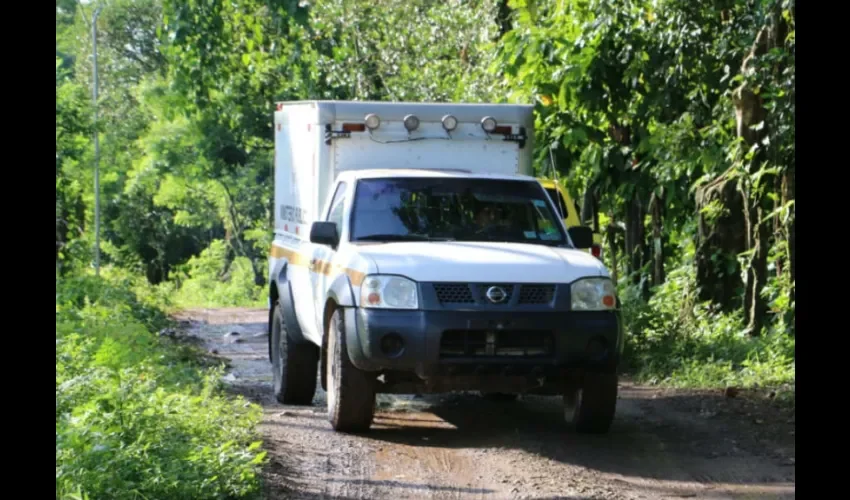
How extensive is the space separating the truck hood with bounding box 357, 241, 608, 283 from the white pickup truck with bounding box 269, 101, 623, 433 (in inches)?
0.5

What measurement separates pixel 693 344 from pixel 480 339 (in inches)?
255

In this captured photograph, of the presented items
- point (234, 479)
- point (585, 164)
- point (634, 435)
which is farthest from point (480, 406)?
point (585, 164)

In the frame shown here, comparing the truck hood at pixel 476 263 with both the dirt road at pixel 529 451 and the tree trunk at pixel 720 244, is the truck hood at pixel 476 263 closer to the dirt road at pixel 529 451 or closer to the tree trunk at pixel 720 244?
the dirt road at pixel 529 451

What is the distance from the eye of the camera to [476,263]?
8.91 metres

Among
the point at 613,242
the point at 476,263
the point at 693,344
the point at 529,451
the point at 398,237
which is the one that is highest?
the point at 398,237

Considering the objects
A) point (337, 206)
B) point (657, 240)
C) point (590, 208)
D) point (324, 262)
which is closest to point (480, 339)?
point (324, 262)

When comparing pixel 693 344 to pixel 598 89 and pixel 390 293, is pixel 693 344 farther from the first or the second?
pixel 390 293

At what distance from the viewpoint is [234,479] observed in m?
7.10

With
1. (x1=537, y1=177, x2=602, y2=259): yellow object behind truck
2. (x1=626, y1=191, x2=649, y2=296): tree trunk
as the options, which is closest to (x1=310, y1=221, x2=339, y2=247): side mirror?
(x1=537, y1=177, x2=602, y2=259): yellow object behind truck

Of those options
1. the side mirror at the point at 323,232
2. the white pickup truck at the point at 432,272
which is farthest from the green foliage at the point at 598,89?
the side mirror at the point at 323,232

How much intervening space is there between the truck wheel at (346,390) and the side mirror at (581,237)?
1993 mm

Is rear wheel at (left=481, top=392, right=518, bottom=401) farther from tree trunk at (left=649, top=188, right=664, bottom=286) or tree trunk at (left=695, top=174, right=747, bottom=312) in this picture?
tree trunk at (left=649, top=188, right=664, bottom=286)

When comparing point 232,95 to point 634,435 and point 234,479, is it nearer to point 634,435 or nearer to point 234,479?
point 634,435
